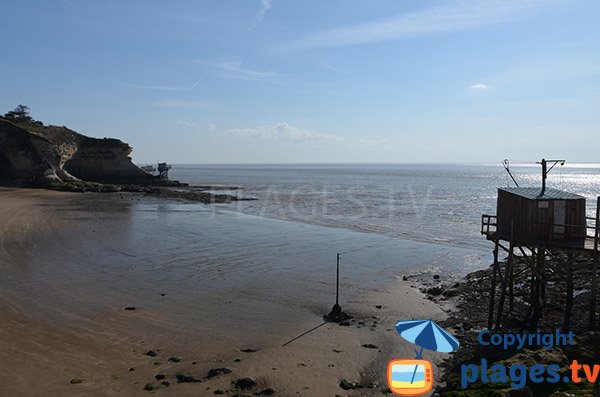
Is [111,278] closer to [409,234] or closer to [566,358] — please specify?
[566,358]

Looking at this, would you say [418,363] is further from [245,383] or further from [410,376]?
[245,383]

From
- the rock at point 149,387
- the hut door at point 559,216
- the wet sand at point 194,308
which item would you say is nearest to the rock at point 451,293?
the wet sand at point 194,308

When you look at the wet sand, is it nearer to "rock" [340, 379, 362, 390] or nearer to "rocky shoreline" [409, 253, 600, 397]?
"rock" [340, 379, 362, 390]

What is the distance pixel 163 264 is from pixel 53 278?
18.1 feet

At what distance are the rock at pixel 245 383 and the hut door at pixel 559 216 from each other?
11.3 meters

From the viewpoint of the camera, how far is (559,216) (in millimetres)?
15875

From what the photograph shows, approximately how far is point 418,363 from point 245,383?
5010 millimetres

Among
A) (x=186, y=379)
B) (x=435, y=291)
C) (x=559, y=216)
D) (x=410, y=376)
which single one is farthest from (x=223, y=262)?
(x=559, y=216)

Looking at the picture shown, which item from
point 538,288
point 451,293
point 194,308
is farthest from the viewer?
point 451,293

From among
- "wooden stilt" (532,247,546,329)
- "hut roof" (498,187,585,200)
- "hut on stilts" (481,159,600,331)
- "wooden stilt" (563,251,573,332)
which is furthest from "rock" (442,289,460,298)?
"hut roof" (498,187,585,200)

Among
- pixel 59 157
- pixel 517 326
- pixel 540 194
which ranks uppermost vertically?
pixel 59 157

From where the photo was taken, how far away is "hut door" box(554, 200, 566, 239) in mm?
15816

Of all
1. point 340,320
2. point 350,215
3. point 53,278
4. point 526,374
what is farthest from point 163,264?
point 350,215

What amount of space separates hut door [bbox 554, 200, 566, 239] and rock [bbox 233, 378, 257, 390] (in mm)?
11341
